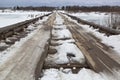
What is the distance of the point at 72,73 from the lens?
23.7 feet

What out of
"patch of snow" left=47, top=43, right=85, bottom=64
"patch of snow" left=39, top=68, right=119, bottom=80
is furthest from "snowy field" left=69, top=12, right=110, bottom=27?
"patch of snow" left=39, top=68, right=119, bottom=80

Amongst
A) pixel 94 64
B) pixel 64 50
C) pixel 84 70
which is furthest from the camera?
pixel 64 50

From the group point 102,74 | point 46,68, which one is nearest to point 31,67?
point 46,68

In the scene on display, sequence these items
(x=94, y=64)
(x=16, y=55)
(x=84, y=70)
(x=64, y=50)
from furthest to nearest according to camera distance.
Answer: (x=64, y=50), (x=16, y=55), (x=94, y=64), (x=84, y=70)

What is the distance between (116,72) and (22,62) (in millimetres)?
3056

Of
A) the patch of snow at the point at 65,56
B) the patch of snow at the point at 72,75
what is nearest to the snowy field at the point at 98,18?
the patch of snow at the point at 65,56

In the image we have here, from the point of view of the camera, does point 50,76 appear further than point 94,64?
No

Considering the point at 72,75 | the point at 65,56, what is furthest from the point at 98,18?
the point at 72,75

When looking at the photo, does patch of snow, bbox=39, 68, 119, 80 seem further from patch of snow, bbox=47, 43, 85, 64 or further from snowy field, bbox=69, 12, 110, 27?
snowy field, bbox=69, 12, 110, 27

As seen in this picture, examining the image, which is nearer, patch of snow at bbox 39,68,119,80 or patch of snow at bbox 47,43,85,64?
patch of snow at bbox 39,68,119,80

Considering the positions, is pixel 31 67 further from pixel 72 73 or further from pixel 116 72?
pixel 116 72

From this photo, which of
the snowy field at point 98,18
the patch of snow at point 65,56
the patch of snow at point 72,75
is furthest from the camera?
the snowy field at point 98,18

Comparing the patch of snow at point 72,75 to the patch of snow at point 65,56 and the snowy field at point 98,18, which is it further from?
the snowy field at point 98,18

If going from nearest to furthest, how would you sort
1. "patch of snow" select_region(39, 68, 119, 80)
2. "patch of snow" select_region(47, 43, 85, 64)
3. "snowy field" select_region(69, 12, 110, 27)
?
"patch of snow" select_region(39, 68, 119, 80), "patch of snow" select_region(47, 43, 85, 64), "snowy field" select_region(69, 12, 110, 27)
